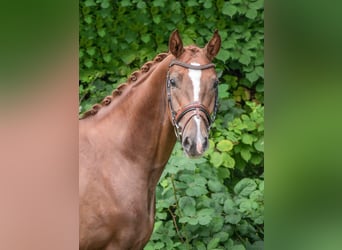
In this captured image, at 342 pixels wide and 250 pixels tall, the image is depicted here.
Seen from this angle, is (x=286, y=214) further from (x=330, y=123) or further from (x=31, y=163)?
(x=31, y=163)

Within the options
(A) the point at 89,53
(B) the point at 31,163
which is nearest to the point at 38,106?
(B) the point at 31,163

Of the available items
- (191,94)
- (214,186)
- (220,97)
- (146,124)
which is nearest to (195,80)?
(191,94)

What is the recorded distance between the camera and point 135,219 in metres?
1.95

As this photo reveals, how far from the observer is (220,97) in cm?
234

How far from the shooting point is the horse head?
5.86ft

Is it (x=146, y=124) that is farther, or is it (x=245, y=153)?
(x=245, y=153)

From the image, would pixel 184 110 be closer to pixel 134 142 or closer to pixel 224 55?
pixel 134 142

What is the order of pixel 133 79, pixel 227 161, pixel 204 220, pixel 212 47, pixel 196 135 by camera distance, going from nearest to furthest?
pixel 196 135
pixel 212 47
pixel 133 79
pixel 204 220
pixel 227 161

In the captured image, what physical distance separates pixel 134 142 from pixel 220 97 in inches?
20.7

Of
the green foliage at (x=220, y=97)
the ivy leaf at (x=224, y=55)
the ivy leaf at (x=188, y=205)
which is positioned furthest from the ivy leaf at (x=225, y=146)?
the ivy leaf at (x=224, y=55)

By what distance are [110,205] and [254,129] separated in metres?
0.77

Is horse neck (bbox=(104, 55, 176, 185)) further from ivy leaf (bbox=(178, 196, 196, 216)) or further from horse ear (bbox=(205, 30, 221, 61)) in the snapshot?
ivy leaf (bbox=(178, 196, 196, 216))

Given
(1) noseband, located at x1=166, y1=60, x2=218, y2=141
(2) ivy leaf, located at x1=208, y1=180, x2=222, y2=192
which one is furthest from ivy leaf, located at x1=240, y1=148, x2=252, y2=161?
(1) noseband, located at x1=166, y1=60, x2=218, y2=141

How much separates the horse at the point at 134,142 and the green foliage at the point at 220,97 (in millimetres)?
203
